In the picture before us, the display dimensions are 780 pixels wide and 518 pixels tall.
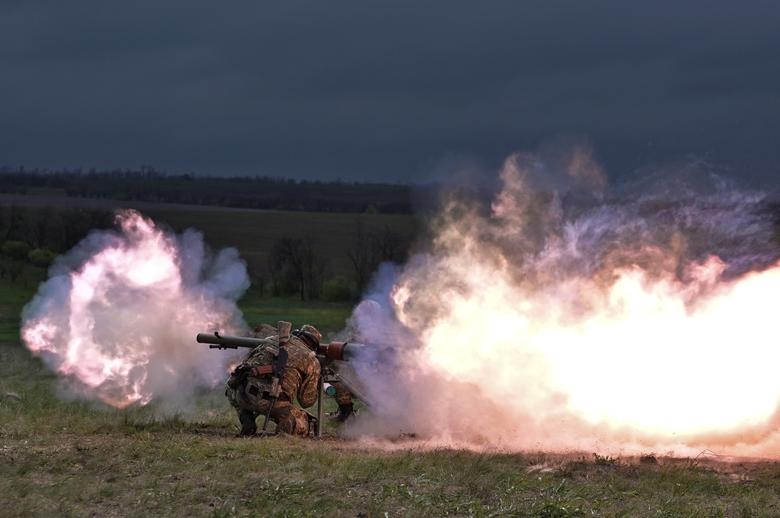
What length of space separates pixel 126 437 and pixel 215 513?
6150 millimetres

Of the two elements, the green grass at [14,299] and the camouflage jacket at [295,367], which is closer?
the camouflage jacket at [295,367]

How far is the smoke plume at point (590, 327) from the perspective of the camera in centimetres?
2073

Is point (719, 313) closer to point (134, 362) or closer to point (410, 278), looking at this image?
point (410, 278)

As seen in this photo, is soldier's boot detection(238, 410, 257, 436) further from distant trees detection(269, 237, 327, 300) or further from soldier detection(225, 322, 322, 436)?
distant trees detection(269, 237, 327, 300)

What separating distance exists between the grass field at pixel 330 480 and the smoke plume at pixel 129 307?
13.0 ft

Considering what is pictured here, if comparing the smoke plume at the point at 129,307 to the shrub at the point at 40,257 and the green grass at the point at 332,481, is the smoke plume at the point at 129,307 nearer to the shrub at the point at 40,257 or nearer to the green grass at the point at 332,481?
the green grass at the point at 332,481

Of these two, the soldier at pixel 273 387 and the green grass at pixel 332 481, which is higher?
the soldier at pixel 273 387

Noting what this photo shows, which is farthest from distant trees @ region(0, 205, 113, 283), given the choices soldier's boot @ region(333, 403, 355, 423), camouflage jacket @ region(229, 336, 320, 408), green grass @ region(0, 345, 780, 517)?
green grass @ region(0, 345, 780, 517)

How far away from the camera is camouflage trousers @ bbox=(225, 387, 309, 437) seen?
811 inches

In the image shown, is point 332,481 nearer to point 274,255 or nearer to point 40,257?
point 40,257

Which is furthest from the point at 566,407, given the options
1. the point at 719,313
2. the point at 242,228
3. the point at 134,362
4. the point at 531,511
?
the point at 242,228

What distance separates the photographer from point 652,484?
16.0m

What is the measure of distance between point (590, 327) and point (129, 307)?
10.8 meters

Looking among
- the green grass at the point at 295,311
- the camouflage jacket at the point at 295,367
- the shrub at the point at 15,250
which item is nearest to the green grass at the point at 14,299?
the shrub at the point at 15,250
